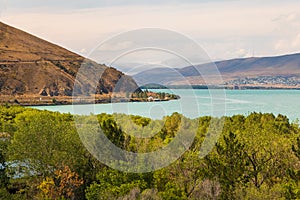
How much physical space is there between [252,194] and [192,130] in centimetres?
1675

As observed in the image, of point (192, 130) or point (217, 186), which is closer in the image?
point (217, 186)

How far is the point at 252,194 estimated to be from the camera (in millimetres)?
31703

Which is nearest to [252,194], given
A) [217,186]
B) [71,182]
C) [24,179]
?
[217,186]

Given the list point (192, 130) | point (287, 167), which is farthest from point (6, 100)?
point (287, 167)

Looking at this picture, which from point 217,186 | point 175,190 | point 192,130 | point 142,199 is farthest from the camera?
point 192,130

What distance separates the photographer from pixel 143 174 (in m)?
37.1

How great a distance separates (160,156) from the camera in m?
39.3

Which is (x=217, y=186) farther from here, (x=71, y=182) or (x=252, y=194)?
(x=71, y=182)

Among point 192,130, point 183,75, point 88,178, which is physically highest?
point 183,75

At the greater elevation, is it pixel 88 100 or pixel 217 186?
pixel 88 100

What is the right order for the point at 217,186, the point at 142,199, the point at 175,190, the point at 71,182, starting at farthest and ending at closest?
the point at 71,182 → the point at 217,186 → the point at 175,190 → the point at 142,199

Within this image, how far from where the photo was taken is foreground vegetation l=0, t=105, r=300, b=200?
34.3m

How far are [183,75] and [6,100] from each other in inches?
5864

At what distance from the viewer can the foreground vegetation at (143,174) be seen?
34.3 metres
